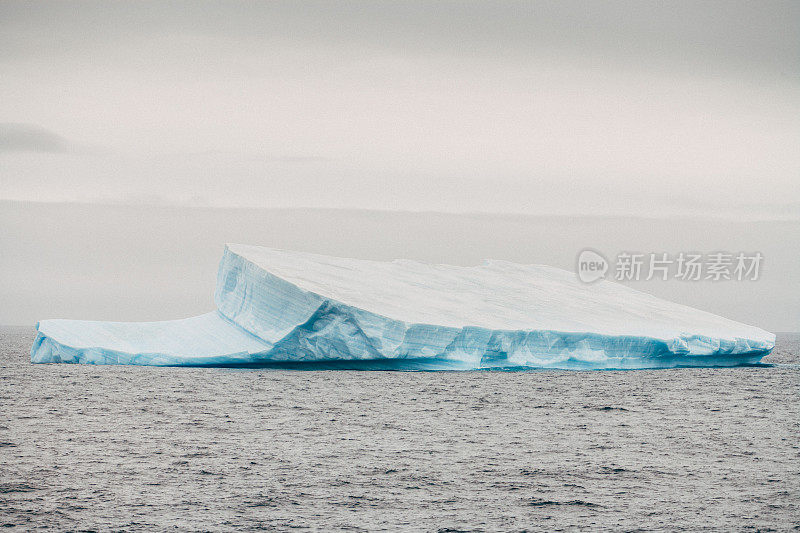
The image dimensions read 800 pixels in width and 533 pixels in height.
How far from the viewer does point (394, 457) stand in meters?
5.59

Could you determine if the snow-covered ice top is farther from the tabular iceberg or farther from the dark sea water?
the dark sea water

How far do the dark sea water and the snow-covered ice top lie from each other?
1.41m

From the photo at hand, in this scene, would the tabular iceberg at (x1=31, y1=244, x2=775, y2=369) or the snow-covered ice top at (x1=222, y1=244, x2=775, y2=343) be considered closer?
the tabular iceberg at (x1=31, y1=244, x2=775, y2=369)

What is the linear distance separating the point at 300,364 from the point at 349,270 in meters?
2.51

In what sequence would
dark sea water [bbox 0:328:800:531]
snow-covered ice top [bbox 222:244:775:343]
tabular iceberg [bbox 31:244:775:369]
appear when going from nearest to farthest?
1. dark sea water [bbox 0:328:800:531]
2. tabular iceberg [bbox 31:244:775:369]
3. snow-covered ice top [bbox 222:244:775:343]

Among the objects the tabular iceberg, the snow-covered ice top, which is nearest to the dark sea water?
the tabular iceberg

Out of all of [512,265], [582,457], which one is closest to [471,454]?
[582,457]

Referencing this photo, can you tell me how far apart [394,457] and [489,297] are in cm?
811

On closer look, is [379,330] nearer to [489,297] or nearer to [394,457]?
[489,297]

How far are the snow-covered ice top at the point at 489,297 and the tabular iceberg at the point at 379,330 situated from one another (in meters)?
0.04

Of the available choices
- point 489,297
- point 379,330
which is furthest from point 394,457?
point 489,297

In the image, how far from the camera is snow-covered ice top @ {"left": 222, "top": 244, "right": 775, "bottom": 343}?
37.3ft

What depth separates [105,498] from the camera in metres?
4.33

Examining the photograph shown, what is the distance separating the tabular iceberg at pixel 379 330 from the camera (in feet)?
34.8
